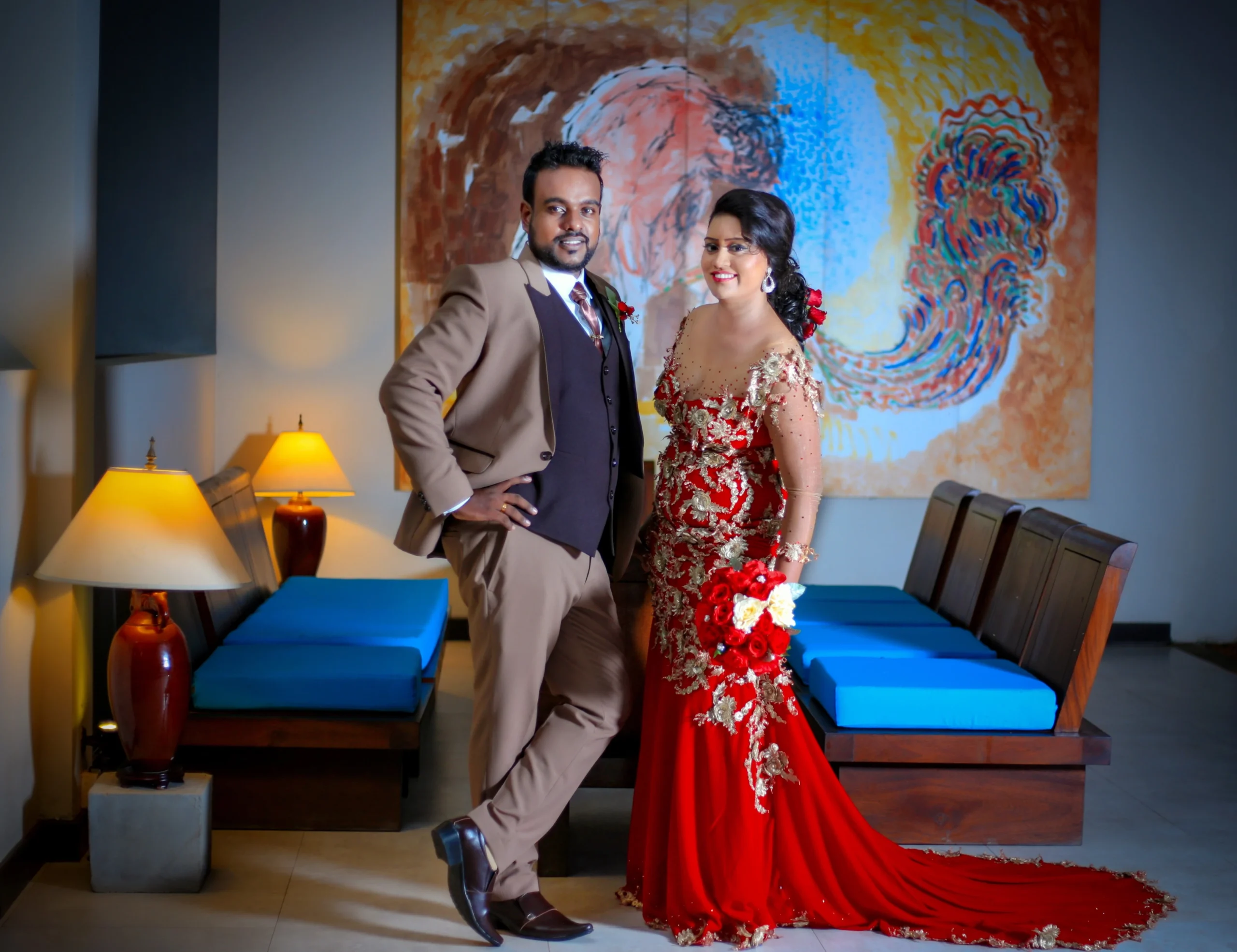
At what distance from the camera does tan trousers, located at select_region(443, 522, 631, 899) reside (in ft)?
10.2

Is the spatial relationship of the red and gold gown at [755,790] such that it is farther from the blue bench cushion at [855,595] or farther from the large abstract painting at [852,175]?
the large abstract painting at [852,175]

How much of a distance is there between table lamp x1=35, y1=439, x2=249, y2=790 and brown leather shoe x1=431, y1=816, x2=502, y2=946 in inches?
36.3

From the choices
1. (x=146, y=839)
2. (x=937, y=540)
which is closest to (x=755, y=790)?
(x=146, y=839)

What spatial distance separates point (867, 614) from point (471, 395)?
88.5 inches

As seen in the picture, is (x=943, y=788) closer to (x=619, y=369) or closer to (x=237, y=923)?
(x=619, y=369)

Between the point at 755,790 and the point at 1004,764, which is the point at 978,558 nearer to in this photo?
the point at 1004,764

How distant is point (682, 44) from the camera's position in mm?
6684

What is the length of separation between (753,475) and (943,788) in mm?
1233

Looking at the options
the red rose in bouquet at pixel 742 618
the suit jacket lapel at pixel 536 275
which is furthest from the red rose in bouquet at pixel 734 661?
the suit jacket lapel at pixel 536 275

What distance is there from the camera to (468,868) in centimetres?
301

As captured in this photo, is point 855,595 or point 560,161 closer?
point 560,161

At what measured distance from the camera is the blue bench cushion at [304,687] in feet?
12.7

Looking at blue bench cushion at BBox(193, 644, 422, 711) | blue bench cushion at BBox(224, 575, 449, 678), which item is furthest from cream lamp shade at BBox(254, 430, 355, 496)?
blue bench cushion at BBox(193, 644, 422, 711)

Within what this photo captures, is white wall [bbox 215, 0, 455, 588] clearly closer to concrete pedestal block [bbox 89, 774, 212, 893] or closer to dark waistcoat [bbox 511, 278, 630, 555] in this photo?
concrete pedestal block [bbox 89, 774, 212, 893]
